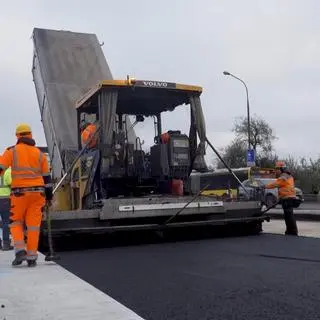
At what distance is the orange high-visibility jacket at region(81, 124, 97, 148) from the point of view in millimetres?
8398

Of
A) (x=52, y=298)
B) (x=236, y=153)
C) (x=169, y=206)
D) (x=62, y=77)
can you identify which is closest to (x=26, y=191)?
(x=52, y=298)

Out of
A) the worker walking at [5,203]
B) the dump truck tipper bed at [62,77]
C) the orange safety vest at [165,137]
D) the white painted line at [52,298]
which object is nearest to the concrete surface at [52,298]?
the white painted line at [52,298]

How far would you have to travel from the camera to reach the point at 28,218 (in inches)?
245

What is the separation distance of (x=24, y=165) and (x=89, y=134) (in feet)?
7.82

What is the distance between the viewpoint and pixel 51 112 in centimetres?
1052

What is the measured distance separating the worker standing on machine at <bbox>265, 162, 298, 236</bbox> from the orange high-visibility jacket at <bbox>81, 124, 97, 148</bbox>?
3.16m

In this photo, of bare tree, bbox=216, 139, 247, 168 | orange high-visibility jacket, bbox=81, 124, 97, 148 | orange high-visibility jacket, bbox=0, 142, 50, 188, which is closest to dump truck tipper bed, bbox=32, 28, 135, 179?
orange high-visibility jacket, bbox=81, 124, 97, 148

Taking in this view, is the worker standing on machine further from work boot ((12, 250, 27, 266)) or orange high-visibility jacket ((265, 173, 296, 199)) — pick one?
work boot ((12, 250, 27, 266))

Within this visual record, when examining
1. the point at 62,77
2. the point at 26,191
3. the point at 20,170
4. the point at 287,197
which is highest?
the point at 62,77

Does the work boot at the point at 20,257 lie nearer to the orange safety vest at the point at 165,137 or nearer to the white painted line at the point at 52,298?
the white painted line at the point at 52,298

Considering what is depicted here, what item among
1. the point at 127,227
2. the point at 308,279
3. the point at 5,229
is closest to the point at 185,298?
the point at 308,279

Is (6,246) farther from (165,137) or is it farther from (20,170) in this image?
(165,137)

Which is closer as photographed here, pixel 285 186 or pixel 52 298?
pixel 52 298

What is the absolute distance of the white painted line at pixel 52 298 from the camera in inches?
154
